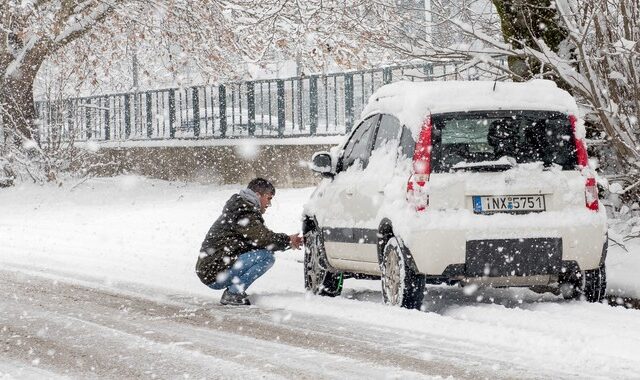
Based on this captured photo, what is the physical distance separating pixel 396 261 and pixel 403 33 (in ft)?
15.2

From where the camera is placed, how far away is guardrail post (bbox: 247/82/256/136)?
2323cm

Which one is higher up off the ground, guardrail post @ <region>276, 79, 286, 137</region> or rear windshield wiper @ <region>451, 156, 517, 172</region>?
guardrail post @ <region>276, 79, 286, 137</region>

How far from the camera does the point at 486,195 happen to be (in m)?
8.88

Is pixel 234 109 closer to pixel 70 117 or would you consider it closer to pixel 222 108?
pixel 222 108

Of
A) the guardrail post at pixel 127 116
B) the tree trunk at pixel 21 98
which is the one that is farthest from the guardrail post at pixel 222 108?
the tree trunk at pixel 21 98

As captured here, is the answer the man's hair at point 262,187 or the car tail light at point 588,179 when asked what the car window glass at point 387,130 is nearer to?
the man's hair at point 262,187

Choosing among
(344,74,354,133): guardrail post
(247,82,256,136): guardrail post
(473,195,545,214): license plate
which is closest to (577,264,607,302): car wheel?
(473,195,545,214): license plate

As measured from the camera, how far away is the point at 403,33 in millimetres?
13180

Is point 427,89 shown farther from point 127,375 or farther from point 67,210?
point 67,210

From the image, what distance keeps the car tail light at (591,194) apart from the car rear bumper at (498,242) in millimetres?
182

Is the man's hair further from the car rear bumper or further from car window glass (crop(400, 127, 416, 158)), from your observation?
the car rear bumper

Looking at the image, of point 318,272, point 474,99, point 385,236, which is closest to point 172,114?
point 318,272

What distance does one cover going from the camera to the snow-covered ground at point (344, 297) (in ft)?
23.8

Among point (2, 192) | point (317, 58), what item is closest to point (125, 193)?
point (2, 192)
